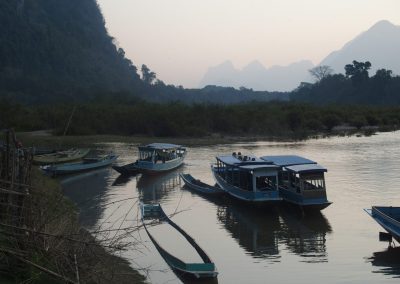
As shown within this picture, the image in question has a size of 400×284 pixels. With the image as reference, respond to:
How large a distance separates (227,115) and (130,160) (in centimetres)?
2835

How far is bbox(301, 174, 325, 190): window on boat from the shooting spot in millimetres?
19578

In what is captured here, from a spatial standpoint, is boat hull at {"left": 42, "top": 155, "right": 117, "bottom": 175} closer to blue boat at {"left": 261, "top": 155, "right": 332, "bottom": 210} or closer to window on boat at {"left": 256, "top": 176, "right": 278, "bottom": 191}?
window on boat at {"left": 256, "top": 176, "right": 278, "bottom": 191}

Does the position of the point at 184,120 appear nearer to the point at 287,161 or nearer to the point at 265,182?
the point at 287,161

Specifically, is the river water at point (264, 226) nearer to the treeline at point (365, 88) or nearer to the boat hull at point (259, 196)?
the boat hull at point (259, 196)

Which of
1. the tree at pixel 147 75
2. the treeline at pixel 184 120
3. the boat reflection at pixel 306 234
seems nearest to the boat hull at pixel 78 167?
the boat reflection at pixel 306 234

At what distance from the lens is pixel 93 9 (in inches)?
5276

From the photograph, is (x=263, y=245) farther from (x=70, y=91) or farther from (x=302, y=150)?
(x=70, y=91)

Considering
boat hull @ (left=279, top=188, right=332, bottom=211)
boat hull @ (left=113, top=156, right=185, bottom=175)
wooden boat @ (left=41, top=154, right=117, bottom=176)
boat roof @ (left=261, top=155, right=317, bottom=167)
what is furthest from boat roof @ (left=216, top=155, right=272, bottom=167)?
wooden boat @ (left=41, top=154, right=117, bottom=176)

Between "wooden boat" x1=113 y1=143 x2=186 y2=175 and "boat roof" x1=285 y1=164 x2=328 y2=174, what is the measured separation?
11547mm

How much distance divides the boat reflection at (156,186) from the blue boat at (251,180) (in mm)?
3051

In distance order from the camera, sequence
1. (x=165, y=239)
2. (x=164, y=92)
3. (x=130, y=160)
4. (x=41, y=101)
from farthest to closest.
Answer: (x=164, y=92) < (x=41, y=101) < (x=130, y=160) < (x=165, y=239)

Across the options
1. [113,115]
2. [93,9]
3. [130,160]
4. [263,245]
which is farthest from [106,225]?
[93,9]

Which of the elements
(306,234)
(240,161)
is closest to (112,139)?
(240,161)

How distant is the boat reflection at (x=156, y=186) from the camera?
24400mm
